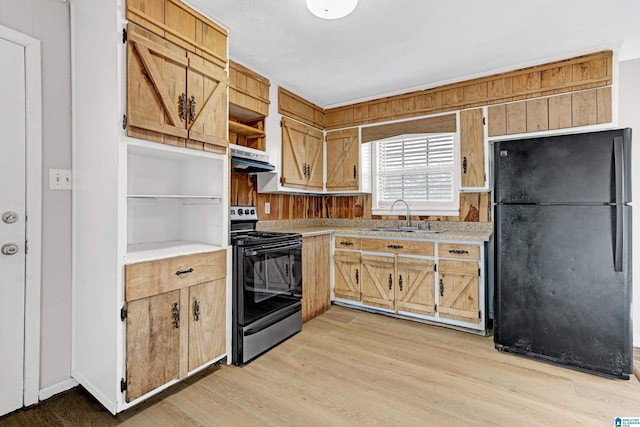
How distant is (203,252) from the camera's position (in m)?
2.18

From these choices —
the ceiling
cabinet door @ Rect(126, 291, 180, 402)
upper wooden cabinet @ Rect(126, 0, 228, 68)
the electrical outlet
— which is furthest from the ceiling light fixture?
cabinet door @ Rect(126, 291, 180, 402)

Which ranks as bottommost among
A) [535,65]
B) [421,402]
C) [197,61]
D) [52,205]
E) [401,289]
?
[421,402]

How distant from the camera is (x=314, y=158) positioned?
4.05 m

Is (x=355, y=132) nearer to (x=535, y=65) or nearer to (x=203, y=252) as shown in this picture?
(x=535, y=65)

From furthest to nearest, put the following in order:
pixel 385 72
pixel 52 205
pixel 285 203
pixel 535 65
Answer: pixel 285 203 → pixel 385 72 → pixel 535 65 → pixel 52 205

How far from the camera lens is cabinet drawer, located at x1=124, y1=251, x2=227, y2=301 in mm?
1780

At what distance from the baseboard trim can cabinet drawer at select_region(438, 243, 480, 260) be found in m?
3.08

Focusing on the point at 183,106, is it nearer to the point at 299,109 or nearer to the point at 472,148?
the point at 299,109

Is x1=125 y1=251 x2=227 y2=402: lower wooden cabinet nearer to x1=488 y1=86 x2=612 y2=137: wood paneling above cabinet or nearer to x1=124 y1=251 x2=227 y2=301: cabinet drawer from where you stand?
x1=124 y1=251 x2=227 y2=301: cabinet drawer

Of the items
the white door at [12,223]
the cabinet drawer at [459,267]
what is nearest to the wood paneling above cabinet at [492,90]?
the cabinet drawer at [459,267]

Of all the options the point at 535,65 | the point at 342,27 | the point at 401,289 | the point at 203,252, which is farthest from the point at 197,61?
the point at 535,65

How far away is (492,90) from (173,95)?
2948 millimetres

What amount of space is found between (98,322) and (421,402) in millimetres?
2002

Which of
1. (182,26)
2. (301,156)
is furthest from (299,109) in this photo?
(182,26)
